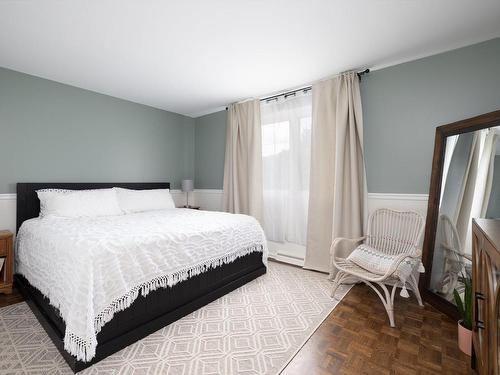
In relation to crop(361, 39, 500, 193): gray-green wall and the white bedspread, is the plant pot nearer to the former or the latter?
crop(361, 39, 500, 193): gray-green wall

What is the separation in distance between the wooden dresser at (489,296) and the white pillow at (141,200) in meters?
3.46

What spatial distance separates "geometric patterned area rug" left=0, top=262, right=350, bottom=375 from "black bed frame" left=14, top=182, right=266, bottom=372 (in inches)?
2.1

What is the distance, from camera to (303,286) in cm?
266

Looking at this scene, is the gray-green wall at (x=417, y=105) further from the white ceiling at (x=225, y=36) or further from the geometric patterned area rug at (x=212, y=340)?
the geometric patterned area rug at (x=212, y=340)

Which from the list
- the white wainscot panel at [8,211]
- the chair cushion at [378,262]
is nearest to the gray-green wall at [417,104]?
the chair cushion at [378,262]

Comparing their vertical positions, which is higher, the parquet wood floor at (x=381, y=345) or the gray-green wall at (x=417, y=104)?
the gray-green wall at (x=417, y=104)

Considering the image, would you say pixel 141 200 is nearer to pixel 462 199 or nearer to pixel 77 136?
pixel 77 136

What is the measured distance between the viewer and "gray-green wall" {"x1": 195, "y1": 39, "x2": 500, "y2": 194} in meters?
2.26

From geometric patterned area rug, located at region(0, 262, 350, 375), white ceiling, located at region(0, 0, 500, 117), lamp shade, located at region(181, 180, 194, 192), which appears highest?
white ceiling, located at region(0, 0, 500, 117)

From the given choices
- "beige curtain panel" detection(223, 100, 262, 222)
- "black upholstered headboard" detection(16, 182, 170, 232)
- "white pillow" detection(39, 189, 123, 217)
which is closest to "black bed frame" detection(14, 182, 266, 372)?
"black upholstered headboard" detection(16, 182, 170, 232)

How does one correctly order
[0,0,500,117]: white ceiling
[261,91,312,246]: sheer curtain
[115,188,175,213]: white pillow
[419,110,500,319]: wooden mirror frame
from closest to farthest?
[0,0,500,117]: white ceiling, [419,110,500,319]: wooden mirror frame, [115,188,175,213]: white pillow, [261,91,312,246]: sheer curtain

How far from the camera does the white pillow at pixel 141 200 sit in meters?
3.28

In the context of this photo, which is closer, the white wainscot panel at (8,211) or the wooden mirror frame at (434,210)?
the wooden mirror frame at (434,210)

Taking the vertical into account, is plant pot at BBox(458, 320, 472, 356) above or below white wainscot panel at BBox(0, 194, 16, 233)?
below
